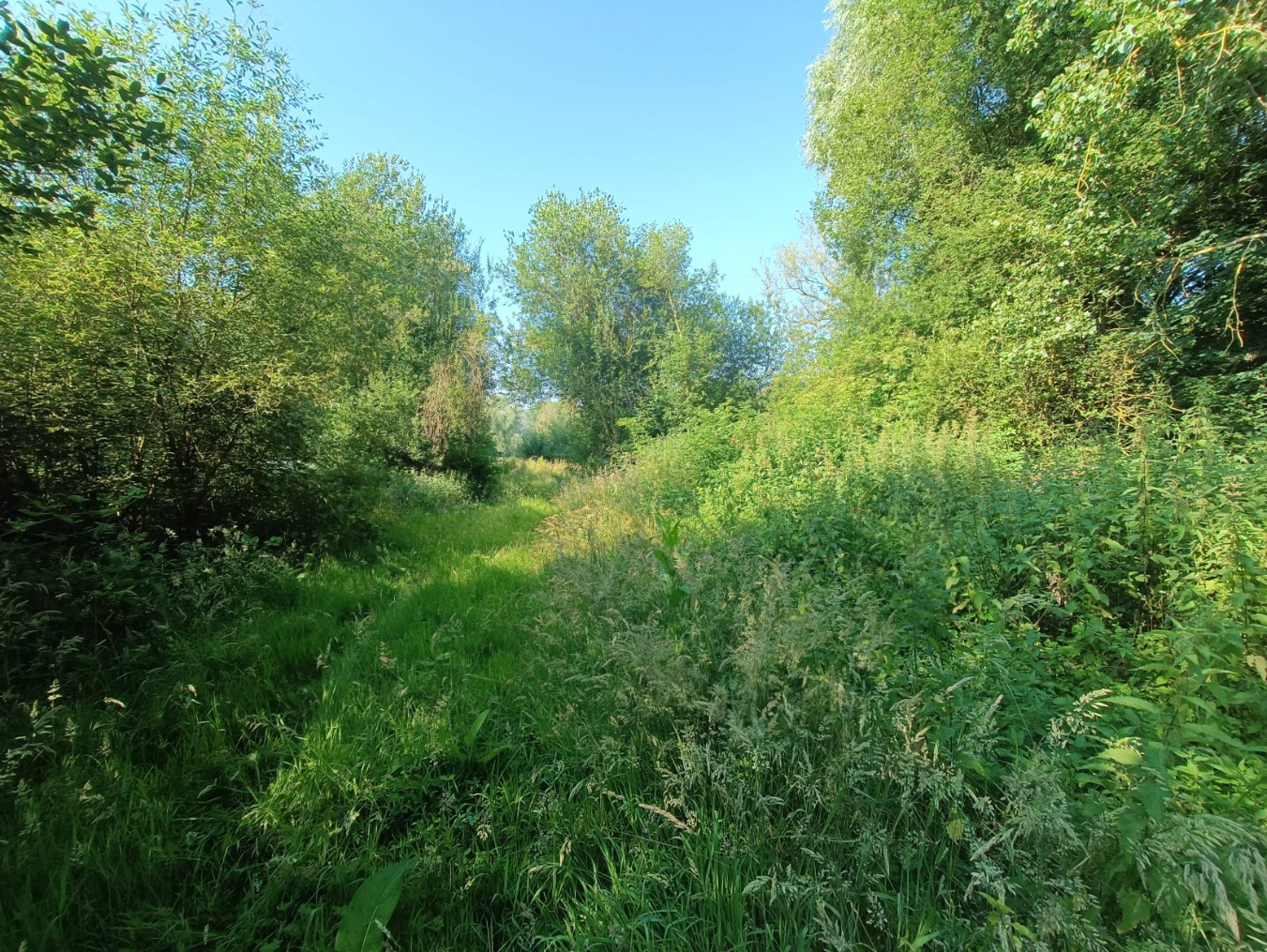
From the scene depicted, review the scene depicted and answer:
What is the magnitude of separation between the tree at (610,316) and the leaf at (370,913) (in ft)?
51.4

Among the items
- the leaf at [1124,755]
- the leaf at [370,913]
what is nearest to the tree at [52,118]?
the leaf at [370,913]

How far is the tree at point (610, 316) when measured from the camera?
17.8m

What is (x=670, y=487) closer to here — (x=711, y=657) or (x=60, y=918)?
(x=711, y=657)

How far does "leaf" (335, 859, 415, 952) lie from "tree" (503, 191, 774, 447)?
15664 millimetres

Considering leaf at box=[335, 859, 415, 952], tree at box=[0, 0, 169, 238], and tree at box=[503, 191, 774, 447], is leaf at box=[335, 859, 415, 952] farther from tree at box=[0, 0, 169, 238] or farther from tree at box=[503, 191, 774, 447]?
tree at box=[503, 191, 774, 447]

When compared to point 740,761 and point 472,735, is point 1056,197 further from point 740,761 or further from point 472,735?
point 472,735

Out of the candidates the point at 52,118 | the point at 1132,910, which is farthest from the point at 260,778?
the point at 52,118

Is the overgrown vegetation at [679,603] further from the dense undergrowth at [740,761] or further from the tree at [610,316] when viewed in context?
the tree at [610,316]

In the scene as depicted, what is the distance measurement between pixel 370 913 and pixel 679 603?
5.92ft

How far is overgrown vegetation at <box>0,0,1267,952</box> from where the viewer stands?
4.72ft

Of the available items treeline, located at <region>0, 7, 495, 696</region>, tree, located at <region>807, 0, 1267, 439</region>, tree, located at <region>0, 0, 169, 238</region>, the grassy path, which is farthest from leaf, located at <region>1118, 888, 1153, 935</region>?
tree, located at <region>807, 0, 1267, 439</region>

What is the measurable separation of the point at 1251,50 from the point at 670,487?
7.65m

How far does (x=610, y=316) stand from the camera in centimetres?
1834

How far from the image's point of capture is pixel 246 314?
4.70 m
